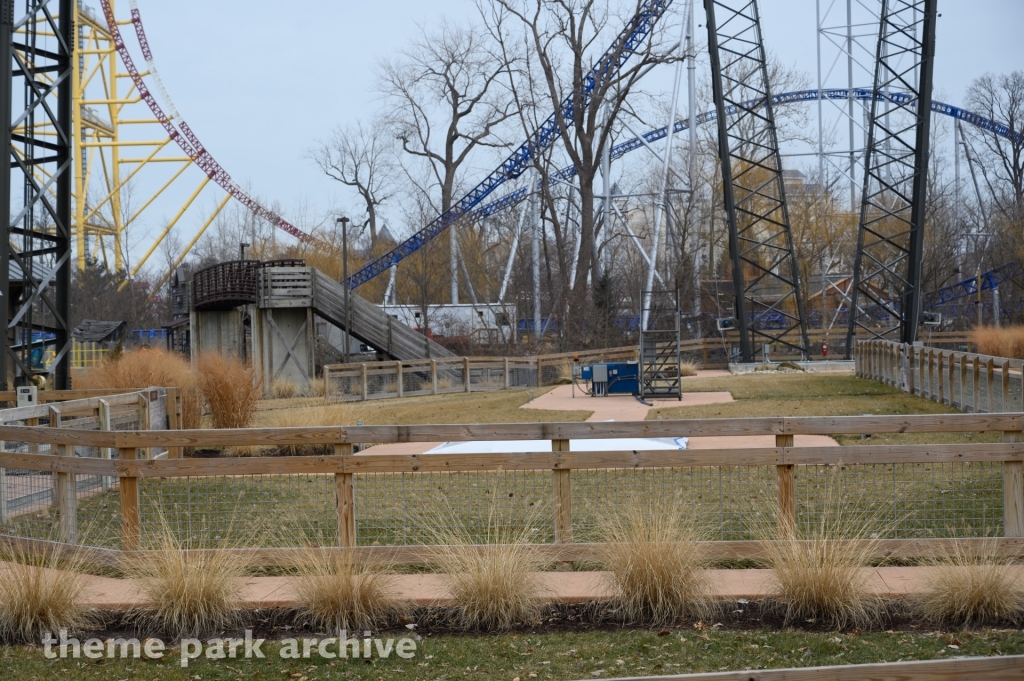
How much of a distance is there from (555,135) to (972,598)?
133 feet

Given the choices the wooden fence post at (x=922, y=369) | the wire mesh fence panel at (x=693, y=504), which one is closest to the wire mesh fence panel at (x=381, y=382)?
the wooden fence post at (x=922, y=369)

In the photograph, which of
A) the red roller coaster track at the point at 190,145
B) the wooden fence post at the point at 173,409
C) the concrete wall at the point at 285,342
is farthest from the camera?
the red roller coaster track at the point at 190,145

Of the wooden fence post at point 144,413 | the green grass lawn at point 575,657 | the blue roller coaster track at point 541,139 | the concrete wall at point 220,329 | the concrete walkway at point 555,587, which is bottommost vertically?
the green grass lawn at point 575,657

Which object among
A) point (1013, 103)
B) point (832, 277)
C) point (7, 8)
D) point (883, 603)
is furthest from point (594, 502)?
point (1013, 103)

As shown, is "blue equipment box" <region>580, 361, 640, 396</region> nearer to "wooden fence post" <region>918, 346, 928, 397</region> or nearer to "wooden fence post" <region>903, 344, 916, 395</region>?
"wooden fence post" <region>903, 344, 916, 395</region>

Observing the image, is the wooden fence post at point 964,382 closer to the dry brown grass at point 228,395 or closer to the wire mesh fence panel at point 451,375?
the dry brown grass at point 228,395

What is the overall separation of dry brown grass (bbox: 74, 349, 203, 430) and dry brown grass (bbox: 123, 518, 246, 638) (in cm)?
1038

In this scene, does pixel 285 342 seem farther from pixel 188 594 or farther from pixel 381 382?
pixel 188 594

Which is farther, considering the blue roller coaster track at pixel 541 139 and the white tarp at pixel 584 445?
the blue roller coaster track at pixel 541 139

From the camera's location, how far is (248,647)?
19.3 feet

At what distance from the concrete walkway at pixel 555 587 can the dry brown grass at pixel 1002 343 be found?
1682 centimetres

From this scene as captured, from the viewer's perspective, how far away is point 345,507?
24.0 feet

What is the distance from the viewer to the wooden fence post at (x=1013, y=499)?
7199mm

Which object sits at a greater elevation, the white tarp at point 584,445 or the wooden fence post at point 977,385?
the wooden fence post at point 977,385
